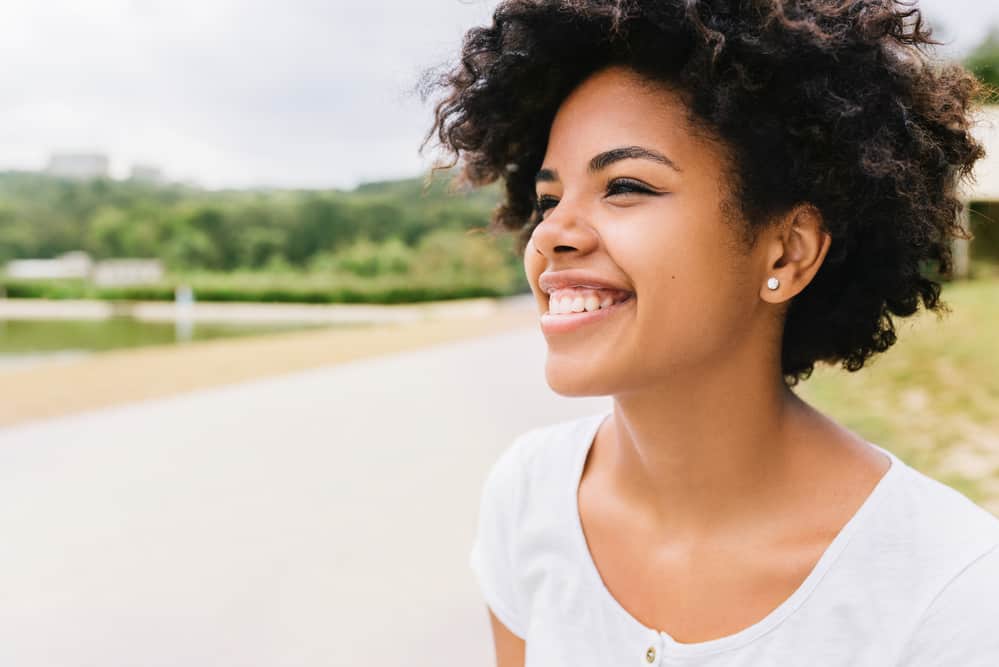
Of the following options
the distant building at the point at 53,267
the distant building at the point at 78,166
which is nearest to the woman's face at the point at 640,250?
the distant building at the point at 53,267

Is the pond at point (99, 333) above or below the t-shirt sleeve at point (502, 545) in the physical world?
below

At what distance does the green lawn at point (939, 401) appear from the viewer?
5.57m

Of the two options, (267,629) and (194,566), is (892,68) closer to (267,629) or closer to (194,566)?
(267,629)

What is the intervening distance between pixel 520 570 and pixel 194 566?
3178 mm

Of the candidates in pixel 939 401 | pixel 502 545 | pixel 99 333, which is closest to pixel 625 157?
pixel 502 545

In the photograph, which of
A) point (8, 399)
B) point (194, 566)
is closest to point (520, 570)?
point (194, 566)

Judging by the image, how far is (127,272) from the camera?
109 ft

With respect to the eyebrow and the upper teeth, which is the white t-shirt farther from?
the eyebrow

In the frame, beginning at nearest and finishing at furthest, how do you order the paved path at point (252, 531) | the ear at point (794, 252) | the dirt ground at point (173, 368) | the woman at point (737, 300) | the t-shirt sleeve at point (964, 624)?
the t-shirt sleeve at point (964, 624), the woman at point (737, 300), the ear at point (794, 252), the paved path at point (252, 531), the dirt ground at point (173, 368)

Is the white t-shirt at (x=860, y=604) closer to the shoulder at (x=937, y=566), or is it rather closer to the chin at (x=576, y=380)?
the shoulder at (x=937, y=566)

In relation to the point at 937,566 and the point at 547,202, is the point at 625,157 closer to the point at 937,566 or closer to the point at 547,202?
the point at 547,202

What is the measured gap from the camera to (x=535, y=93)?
1550 mm

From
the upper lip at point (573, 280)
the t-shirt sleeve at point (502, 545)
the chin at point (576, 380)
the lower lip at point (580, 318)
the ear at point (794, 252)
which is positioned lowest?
the t-shirt sleeve at point (502, 545)

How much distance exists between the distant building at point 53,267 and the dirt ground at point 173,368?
20956 mm
